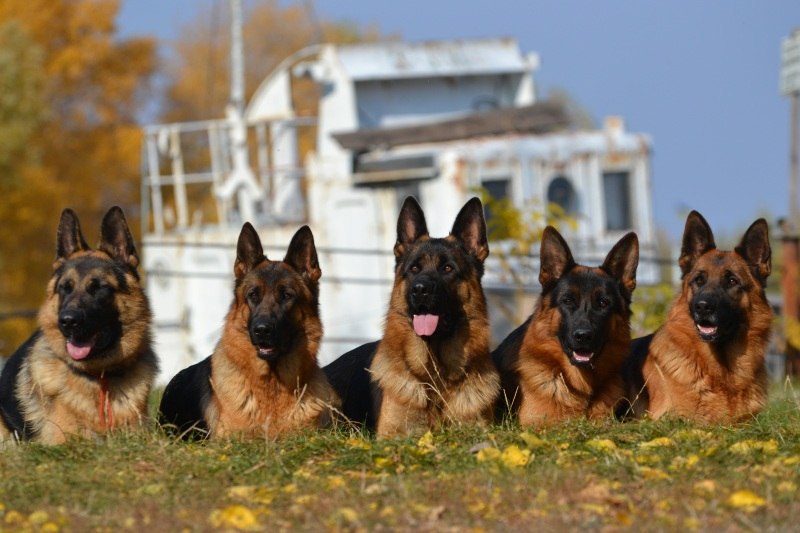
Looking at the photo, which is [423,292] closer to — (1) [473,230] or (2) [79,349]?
(1) [473,230]

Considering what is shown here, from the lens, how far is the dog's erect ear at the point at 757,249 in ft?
33.6

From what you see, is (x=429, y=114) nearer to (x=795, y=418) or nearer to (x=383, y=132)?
(x=383, y=132)

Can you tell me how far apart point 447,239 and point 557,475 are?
296cm

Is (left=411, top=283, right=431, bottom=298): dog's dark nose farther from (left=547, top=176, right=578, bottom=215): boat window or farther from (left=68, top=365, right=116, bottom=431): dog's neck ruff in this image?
(left=547, top=176, right=578, bottom=215): boat window

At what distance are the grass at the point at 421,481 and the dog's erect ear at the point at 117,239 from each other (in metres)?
1.51

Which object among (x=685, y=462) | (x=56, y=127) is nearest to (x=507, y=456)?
(x=685, y=462)

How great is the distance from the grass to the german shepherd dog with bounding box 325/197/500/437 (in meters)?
0.75

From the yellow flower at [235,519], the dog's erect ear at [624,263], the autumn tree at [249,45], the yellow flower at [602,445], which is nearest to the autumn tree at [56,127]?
the autumn tree at [249,45]

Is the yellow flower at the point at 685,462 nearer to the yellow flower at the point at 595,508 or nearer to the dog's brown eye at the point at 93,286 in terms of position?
the yellow flower at the point at 595,508

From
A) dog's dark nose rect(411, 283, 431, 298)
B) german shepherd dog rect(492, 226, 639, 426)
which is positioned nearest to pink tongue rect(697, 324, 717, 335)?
german shepherd dog rect(492, 226, 639, 426)

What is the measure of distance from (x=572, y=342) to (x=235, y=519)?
374 centimetres

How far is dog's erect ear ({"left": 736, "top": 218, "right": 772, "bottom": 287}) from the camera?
10227 millimetres

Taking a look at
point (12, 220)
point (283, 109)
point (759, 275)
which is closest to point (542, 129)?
point (283, 109)

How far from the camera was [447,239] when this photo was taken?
9992 millimetres
